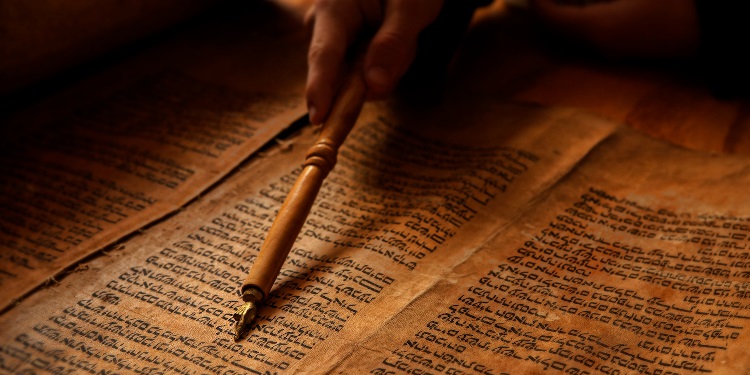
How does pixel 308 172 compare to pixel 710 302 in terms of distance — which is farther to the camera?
pixel 308 172

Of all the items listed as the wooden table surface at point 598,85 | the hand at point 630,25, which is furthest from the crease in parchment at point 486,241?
the hand at point 630,25

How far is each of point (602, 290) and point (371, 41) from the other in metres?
0.54

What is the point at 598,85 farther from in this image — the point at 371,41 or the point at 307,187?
the point at 307,187

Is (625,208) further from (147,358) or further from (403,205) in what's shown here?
(147,358)

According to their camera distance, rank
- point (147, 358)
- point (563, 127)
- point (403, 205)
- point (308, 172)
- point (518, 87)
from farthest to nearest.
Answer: point (518, 87), point (563, 127), point (403, 205), point (308, 172), point (147, 358)

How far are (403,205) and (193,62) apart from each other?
0.70m

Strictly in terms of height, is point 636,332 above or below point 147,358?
below

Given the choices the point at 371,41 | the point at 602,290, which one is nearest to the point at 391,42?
the point at 371,41

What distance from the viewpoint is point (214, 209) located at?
1248 millimetres

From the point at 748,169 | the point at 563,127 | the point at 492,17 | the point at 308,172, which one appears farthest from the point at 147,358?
the point at 492,17

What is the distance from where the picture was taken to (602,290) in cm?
105

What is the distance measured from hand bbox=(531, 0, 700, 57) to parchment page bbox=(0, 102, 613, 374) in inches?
9.8

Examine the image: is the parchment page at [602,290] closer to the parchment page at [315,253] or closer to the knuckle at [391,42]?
the parchment page at [315,253]

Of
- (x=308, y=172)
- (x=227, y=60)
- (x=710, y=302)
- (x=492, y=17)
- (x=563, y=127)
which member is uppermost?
(x=227, y=60)
